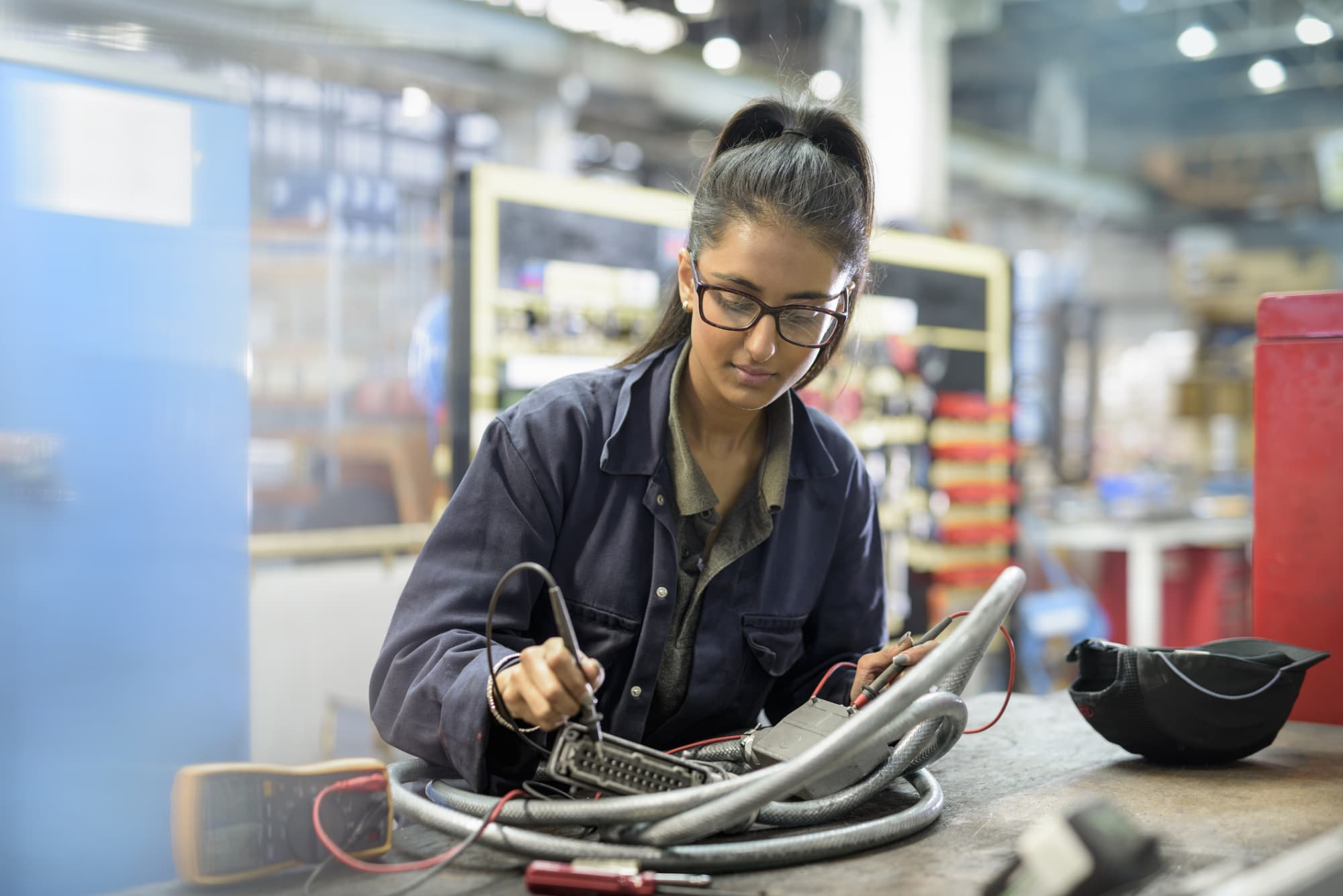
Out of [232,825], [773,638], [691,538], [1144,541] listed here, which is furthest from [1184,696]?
[1144,541]

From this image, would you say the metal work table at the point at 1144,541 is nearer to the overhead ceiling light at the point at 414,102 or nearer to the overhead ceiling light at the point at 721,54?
the overhead ceiling light at the point at 721,54

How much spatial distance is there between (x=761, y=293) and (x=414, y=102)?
5878 mm

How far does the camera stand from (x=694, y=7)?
24.3 ft

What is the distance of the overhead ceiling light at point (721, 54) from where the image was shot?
7.90 meters

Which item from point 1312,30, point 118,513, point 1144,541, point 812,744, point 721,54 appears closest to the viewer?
point 812,744

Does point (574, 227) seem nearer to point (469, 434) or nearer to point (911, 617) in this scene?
point (469, 434)

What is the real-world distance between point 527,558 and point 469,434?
243 cm

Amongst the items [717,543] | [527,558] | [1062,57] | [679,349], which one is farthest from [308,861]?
[1062,57]

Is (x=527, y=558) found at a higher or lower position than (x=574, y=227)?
lower

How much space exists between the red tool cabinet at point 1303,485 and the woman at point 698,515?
69cm

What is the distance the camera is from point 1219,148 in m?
10.4

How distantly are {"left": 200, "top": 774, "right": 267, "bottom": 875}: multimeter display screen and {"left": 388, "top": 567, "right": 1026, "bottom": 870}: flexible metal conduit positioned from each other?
17cm

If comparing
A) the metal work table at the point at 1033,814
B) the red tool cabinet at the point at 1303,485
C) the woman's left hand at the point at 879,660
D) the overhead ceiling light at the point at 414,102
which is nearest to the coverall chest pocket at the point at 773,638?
the woman's left hand at the point at 879,660

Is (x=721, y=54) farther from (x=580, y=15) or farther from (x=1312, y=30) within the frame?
(x=1312, y=30)
